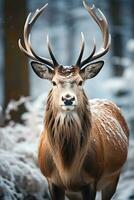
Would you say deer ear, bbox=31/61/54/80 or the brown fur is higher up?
deer ear, bbox=31/61/54/80

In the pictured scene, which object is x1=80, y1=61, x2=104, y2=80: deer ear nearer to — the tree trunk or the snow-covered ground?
the snow-covered ground

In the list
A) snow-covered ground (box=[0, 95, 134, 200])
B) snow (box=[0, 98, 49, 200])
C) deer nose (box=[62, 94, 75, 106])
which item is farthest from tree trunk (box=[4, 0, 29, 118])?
deer nose (box=[62, 94, 75, 106])

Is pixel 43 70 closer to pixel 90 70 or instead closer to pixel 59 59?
pixel 90 70

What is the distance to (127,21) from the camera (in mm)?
8398

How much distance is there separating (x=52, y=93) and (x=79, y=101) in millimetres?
166

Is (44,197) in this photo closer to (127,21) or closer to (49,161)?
(49,161)

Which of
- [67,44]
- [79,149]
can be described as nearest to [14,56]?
[67,44]

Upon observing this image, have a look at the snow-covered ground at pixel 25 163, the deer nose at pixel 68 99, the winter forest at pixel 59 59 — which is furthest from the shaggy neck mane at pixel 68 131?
the winter forest at pixel 59 59

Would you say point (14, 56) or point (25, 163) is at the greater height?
point (14, 56)

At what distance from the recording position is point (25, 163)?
6.33m

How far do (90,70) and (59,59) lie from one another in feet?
10.2

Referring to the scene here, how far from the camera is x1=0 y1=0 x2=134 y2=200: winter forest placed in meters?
7.09

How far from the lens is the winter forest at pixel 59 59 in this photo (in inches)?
279

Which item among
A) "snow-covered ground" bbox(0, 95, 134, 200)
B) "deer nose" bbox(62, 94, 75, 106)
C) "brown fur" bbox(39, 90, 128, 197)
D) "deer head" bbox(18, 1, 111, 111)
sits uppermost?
"deer head" bbox(18, 1, 111, 111)
